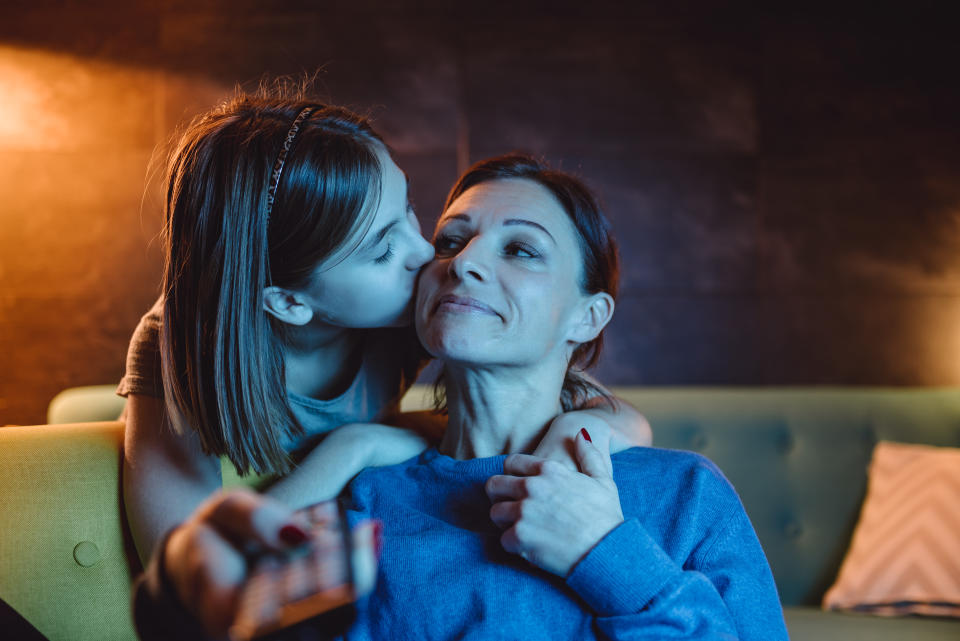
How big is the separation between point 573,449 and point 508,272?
32 cm

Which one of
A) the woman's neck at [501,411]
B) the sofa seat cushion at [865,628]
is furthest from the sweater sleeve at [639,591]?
the sofa seat cushion at [865,628]

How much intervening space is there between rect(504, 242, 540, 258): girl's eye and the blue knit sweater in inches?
14.4

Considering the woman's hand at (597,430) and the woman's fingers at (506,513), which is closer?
the woman's fingers at (506,513)

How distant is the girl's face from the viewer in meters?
1.28

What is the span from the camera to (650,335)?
2986 mm

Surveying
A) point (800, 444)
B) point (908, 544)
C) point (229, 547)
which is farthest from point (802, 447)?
point (229, 547)

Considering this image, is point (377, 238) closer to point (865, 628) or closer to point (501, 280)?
point (501, 280)

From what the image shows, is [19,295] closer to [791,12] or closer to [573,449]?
[573,449]

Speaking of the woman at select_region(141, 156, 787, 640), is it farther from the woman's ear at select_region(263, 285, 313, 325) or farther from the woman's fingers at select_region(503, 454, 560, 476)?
the woman's ear at select_region(263, 285, 313, 325)

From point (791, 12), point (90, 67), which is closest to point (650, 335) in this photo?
point (791, 12)

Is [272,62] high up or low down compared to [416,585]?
up

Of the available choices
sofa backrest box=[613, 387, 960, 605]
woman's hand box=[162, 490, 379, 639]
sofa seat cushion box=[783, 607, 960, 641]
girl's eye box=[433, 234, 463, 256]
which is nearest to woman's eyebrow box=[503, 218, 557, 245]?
girl's eye box=[433, 234, 463, 256]

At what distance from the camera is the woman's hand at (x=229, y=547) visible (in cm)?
62

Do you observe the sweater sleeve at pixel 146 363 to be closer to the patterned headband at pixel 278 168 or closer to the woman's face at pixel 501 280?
the patterned headband at pixel 278 168
